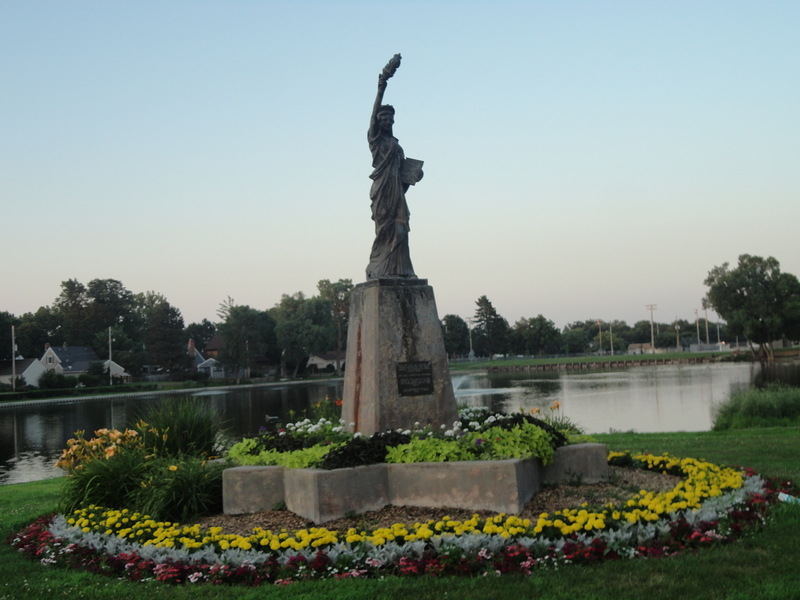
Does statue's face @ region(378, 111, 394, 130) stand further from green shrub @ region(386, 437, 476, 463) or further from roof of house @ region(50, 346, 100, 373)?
roof of house @ region(50, 346, 100, 373)

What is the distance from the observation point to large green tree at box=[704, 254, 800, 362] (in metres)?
80.2

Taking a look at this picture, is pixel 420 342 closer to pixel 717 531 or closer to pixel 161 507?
pixel 161 507

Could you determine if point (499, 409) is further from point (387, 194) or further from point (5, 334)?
point (5, 334)

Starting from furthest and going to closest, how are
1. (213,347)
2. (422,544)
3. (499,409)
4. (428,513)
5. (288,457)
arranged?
(213,347)
(499,409)
(288,457)
(428,513)
(422,544)

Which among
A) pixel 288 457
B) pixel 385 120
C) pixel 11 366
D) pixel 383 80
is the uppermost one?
pixel 383 80

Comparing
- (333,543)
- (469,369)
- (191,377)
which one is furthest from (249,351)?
(333,543)

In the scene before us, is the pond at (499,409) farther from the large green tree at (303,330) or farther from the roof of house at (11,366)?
the large green tree at (303,330)

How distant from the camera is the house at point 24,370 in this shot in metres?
78.0

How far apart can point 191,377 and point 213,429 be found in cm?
7611

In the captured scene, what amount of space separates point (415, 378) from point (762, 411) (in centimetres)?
1485

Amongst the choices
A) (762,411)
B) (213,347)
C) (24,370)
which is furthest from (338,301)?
(762,411)

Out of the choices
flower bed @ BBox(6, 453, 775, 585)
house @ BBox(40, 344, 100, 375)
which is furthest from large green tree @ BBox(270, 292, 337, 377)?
flower bed @ BBox(6, 453, 775, 585)

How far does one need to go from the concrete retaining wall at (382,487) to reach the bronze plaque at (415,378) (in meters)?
2.39

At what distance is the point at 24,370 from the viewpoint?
263 ft
